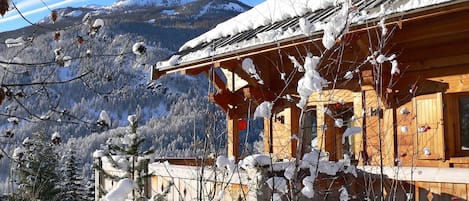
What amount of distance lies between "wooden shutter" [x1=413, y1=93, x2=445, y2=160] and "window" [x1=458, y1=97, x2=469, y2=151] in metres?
0.28

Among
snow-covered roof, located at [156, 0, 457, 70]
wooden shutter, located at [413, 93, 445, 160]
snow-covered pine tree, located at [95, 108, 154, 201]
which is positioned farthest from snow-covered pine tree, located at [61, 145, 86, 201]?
wooden shutter, located at [413, 93, 445, 160]

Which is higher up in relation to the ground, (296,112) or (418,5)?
(418,5)

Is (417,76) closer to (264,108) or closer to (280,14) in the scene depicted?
(280,14)

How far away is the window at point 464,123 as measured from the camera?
8.14m

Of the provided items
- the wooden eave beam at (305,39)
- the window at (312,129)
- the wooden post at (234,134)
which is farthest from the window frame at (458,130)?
the wooden post at (234,134)

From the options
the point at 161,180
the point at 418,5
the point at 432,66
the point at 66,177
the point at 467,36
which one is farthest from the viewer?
the point at 66,177

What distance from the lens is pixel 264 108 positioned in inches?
185

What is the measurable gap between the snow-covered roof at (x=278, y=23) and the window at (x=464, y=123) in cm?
190

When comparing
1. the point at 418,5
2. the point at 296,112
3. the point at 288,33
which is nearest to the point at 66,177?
the point at 296,112

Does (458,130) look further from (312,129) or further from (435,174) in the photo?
(312,129)

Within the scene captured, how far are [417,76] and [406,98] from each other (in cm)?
37

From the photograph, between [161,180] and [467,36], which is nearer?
[467,36]

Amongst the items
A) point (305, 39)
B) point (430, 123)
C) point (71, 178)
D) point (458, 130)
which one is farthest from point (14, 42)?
point (71, 178)

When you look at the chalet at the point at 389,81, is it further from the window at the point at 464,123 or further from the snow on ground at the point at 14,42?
the snow on ground at the point at 14,42
